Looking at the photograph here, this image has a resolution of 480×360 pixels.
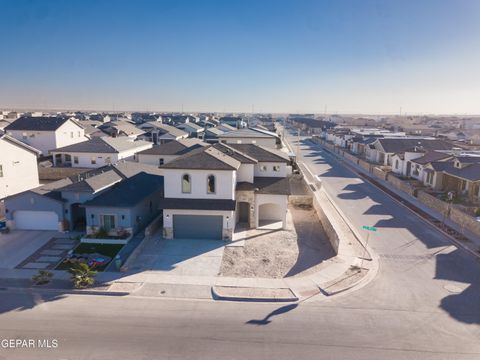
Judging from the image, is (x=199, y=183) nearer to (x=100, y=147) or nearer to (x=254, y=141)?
(x=254, y=141)

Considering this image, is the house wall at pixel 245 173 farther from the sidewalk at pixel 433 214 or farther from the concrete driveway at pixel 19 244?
the sidewalk at pixel 433 214

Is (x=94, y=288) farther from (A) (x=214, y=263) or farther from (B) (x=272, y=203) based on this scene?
(B) (x=272, y=203)

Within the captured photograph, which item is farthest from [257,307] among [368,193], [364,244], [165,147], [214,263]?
[165,147]

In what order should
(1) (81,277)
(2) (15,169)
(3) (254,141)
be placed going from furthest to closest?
1. (3) (254,141)
2. (2) (15,169)
3. (1) (81,277)

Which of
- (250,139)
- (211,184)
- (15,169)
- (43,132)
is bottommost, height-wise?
(15,169)

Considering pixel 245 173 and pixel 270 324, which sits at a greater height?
pixel 245 173

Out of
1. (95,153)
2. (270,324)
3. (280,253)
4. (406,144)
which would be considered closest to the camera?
(270,324)

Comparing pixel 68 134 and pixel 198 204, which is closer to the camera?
pixel 198 204

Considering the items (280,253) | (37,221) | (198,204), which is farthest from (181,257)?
(37,221)
